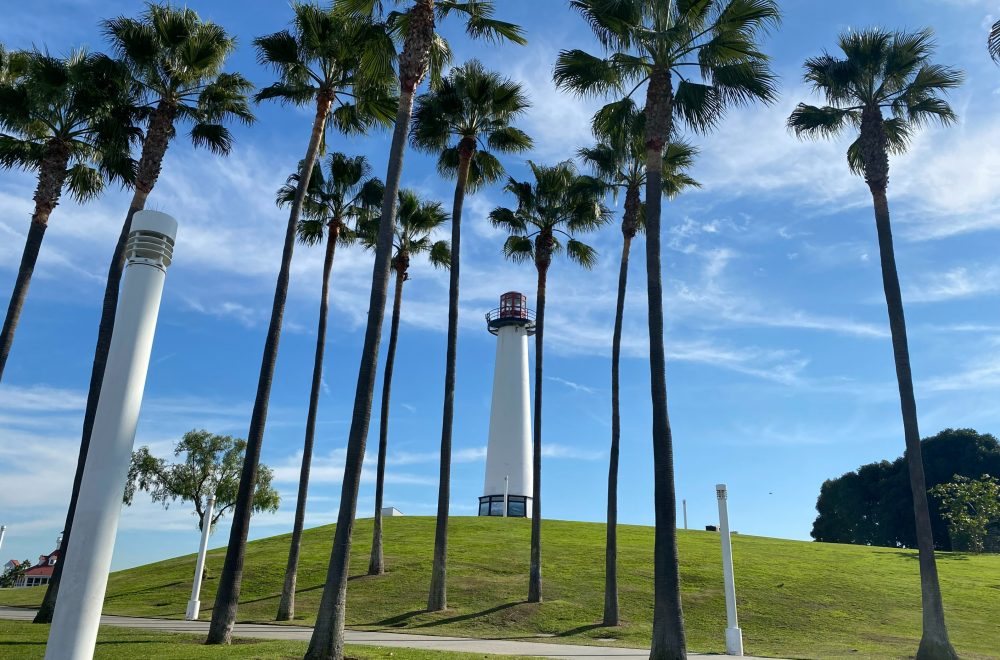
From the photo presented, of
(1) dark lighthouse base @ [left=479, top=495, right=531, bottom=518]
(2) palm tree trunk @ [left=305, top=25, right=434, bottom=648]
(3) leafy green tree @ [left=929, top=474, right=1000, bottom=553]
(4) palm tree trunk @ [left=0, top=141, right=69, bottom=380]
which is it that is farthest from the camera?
(1) dark lighthouse base @ [left=479, top=495, right=531, bottom=518]

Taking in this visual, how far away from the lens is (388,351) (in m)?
28.2

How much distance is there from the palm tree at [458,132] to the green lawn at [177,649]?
29.8ft

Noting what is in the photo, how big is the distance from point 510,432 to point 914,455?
31.8 meters

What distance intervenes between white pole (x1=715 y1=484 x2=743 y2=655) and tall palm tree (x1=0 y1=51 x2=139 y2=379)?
21039mm

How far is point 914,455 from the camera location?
59.0 feet

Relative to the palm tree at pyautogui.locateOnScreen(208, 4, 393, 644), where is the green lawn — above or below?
below

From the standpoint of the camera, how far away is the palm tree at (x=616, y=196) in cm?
2315

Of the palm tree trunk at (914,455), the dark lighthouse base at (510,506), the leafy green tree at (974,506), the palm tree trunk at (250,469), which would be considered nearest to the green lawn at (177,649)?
the palm tree trunk at (250,469)

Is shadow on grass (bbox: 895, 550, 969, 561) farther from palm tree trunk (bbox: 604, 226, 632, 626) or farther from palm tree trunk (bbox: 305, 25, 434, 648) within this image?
palm tree trunk (bbox: 305, 25, 434, 648)

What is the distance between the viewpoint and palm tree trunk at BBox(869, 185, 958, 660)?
16578mm

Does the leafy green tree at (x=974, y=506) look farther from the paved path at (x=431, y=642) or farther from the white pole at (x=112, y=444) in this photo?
the white pole at (x=112, y=444)

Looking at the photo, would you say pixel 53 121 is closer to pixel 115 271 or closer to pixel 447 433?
pixel 115 271

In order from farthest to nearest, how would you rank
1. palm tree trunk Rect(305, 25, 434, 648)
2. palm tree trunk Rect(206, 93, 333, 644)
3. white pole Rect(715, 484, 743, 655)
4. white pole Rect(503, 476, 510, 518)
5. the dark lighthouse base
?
the dark lighthouse base, white pole Rect(503, 476, 510, 518), white pole Rect(715, 484, 743, 655), palm tree trunk Rect(206, 93, 333, 644), palm tree trunk Rect(305, 25, 434, 648)

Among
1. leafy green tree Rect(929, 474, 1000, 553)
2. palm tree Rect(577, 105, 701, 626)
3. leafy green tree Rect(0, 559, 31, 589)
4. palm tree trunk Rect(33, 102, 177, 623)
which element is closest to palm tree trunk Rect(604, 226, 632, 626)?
palm tree Rect(577, 105, 701, 626)
